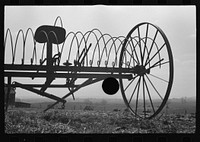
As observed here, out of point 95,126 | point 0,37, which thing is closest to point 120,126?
point 95,126

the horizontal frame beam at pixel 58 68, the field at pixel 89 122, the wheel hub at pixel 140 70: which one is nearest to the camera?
the field at pixel 89 122

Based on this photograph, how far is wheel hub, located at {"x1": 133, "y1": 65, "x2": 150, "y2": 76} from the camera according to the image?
11.1ft

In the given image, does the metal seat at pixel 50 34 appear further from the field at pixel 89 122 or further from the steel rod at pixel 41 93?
the field at pixel 89 122

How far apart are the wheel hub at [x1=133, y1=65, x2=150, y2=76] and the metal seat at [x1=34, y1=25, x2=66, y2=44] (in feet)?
2.61

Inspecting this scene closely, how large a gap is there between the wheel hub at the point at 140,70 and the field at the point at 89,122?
44cm

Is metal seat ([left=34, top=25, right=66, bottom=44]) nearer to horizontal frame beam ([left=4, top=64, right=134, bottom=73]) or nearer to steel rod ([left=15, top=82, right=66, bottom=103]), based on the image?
horizontal frame beam ([left=4, top=64, right=134, bottom=73])

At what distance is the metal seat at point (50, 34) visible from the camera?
308 centimetres

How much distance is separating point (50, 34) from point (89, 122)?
885mm

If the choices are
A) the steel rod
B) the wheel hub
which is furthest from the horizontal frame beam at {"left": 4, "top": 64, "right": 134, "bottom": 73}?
the wheel hub

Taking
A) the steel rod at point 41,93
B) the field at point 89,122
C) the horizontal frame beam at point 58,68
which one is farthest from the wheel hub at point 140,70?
the steel rod at point 41,93

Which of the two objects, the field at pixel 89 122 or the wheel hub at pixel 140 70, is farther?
the wheel hub at pixel 140 70

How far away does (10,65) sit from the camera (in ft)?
10.2

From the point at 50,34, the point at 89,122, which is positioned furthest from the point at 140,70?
the point at 50,34
